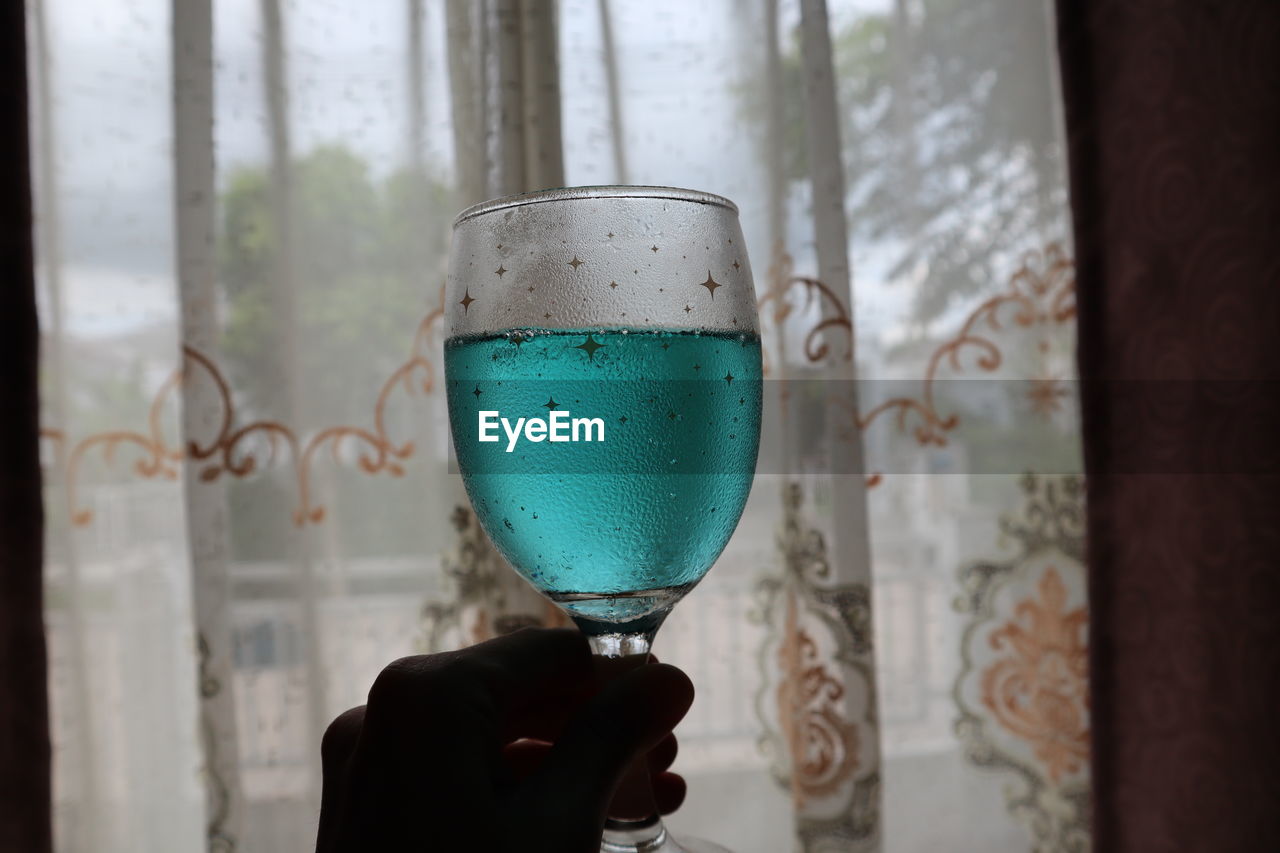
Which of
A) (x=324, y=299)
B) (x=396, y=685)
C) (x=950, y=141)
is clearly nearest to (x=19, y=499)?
(x=324, y=299)

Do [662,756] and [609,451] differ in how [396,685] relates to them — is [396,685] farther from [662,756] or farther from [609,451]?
[662,756]

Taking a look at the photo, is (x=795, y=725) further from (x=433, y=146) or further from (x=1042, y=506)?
(x=433, y=146)

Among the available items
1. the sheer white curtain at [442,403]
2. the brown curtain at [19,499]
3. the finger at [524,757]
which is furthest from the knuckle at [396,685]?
the brown curtain at [19,499]

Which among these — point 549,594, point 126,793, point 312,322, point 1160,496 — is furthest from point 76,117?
point 1160,496

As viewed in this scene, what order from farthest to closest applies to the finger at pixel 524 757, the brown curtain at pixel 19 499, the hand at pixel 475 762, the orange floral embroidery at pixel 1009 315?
the orange floral embroidery at pixel 1009 315 < the brown curtain at pixel 19 499 < the finger at pixel 524 757 < the hand at pixel 475 762

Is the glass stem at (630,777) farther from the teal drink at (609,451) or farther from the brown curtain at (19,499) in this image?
the brown curtain at (19,499)

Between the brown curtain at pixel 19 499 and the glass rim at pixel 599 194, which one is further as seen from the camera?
the brown curtain at pixel 19 499
